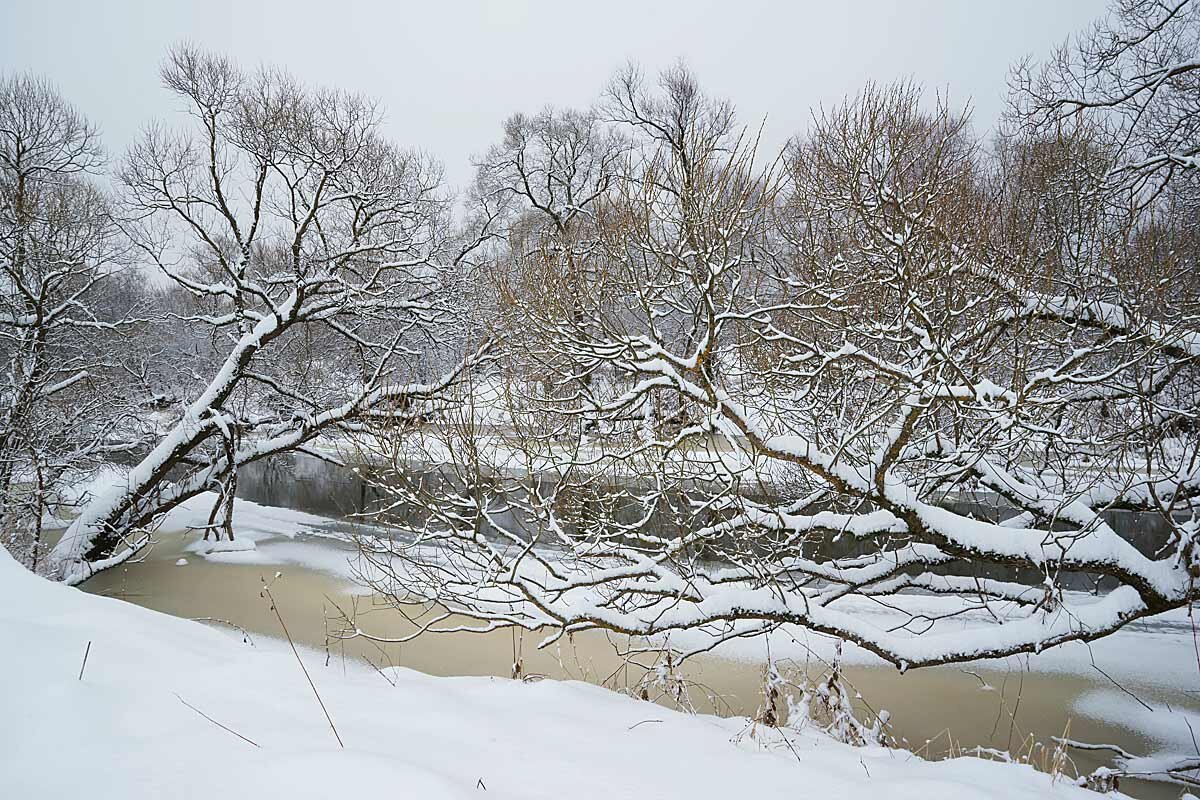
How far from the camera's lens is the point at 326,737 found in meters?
2.59

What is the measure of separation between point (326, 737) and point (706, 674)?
688 centimetres

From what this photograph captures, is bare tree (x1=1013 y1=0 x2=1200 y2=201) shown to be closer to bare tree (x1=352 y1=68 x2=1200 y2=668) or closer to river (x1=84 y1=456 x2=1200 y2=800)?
bare tree (x1=352 y1=68 x2=1200 y2=668)

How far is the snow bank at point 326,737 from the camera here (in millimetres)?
2055

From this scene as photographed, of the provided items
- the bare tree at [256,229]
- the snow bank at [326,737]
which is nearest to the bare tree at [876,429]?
the snow bank at [326,737]

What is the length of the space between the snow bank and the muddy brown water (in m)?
1.86

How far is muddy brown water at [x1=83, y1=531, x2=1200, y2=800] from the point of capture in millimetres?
7090

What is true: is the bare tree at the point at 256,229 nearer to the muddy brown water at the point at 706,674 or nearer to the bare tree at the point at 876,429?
the muddy brown water at the point at 706,674

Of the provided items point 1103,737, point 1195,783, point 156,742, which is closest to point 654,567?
point 156,742

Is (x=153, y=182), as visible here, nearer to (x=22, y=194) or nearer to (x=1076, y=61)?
(x=22, y=194)

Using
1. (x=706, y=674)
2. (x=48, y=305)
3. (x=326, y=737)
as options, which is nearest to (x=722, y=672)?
(x=706, y=674)

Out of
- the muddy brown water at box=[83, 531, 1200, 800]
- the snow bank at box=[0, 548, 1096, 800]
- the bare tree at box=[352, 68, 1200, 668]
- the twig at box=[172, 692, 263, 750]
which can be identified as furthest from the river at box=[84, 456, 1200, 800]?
the twig at box=[172, 692, 263, 750]

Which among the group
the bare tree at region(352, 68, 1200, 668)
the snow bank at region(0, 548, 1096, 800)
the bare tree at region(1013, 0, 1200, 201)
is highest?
the bare tree at region(1013, 0, 1200, 201)

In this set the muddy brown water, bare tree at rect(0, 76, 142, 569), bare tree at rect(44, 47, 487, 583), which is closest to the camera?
the muddy brown water

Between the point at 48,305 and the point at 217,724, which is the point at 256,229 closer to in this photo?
the point at 48,305
